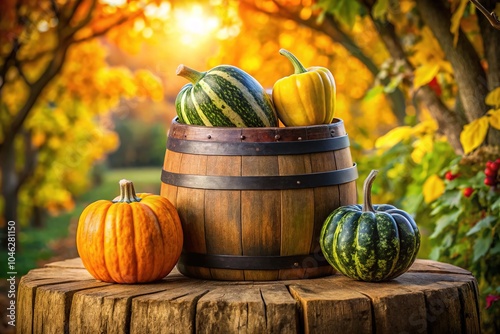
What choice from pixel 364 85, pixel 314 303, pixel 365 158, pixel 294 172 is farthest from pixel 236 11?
pixel 314 303

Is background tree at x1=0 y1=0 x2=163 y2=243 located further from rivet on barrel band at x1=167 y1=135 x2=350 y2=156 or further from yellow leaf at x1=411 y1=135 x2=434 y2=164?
rivet on barrel band at x1=167 y1=135 x2=350 y2=156

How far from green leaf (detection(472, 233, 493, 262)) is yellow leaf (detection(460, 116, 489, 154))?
43 cm

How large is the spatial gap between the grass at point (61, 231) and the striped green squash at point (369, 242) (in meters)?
5.99

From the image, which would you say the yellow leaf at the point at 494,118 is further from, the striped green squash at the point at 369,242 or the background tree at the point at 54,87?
the background tree at the point at 54,87

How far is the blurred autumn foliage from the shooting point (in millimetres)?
3729

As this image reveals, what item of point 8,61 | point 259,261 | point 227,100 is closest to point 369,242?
point 259,261

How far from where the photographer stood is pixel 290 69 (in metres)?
7.11

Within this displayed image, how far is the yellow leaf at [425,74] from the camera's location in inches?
153

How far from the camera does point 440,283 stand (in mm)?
2693

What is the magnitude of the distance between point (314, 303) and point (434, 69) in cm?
193

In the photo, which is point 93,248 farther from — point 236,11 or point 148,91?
point 148,91

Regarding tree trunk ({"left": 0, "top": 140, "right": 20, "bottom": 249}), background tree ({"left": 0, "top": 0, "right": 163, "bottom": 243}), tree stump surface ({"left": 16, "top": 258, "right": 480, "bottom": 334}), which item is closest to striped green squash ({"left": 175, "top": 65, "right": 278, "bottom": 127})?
tree stump surface ({"left": 16, "top": 258, "right": 480, "bottom": 334})

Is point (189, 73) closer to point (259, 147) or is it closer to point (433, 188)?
point (259, 147)

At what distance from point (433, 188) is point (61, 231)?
9199mm
